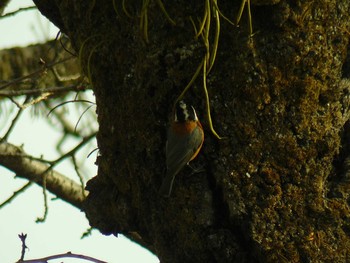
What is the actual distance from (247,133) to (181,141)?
221 millimetres

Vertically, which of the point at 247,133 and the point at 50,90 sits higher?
the point at 50,90

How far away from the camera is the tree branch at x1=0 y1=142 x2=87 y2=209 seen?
169 inches

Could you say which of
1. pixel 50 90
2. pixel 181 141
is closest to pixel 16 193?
pixel 50 90

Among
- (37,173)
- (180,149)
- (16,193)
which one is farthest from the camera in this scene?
(37,173)

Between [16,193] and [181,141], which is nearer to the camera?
[181,141]

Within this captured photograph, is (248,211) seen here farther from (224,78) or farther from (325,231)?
(224,78)

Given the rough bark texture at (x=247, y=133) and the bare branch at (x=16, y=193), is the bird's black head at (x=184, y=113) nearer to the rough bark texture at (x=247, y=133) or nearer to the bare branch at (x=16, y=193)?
the rough bark texture at (x=247, y=133)

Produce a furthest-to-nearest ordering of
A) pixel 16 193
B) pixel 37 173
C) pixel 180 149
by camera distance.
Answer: pixel 37 173, pixel 16 193, pixel 180 149

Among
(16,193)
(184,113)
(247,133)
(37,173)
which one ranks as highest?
(37,173)

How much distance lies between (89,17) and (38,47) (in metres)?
2.14

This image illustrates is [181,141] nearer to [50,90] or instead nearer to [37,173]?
[50,90]

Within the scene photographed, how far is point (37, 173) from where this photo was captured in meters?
4.39

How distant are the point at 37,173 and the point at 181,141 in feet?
5.75

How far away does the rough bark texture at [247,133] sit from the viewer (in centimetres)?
274
